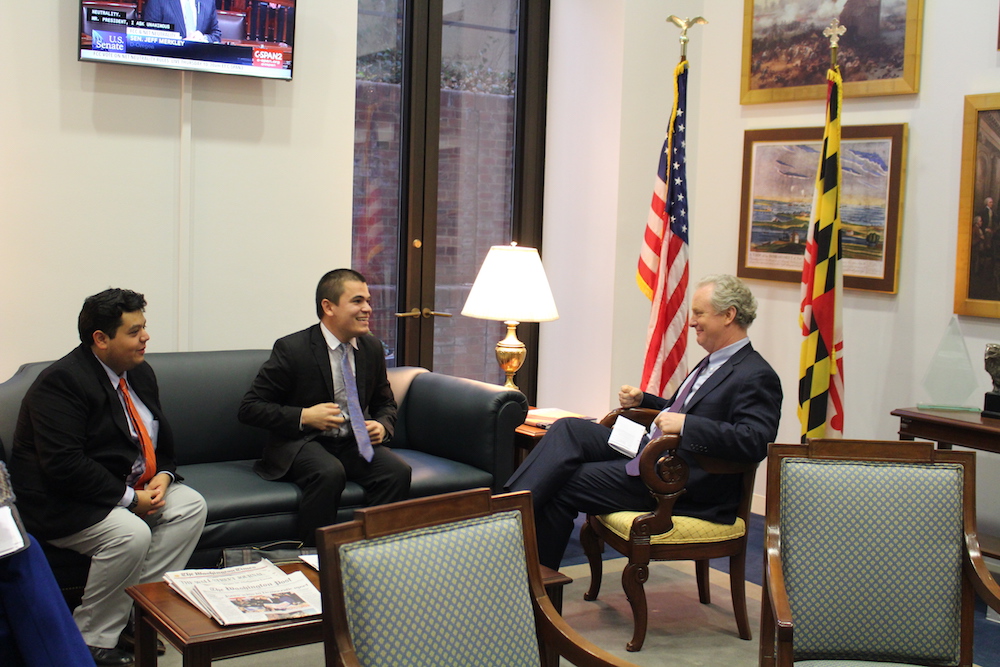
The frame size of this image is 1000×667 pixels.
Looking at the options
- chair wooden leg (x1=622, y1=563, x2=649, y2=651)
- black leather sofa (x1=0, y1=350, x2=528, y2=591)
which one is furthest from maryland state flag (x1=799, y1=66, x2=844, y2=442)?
chair wooden leg (x1=622, y1=563, x2=649, y2=651)

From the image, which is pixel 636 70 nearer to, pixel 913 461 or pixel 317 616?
pixel 913 461

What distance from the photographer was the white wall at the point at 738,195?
4.58 metres

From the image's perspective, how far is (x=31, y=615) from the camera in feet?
Answer: 6.81

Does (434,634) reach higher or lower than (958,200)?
lower

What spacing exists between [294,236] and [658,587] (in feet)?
7.81

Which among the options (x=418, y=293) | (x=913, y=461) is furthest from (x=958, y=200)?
(x=418, y=293)

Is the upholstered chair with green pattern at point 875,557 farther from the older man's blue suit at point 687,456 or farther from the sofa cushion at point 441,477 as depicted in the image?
the sofa cushion at point 441,477

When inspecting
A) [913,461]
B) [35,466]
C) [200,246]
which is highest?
[200,246]

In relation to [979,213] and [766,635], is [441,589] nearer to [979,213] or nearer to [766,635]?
[766,635]

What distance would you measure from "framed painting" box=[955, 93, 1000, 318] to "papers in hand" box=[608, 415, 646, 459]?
1747 millimetres

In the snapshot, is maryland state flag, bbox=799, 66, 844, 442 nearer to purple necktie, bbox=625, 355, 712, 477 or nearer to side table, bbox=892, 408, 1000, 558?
side table, bbox=892, 408, 1000, 558

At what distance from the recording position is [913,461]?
2602mm

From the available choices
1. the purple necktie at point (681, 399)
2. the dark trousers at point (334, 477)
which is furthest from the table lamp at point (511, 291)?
the purple necktie at point (681, 399)

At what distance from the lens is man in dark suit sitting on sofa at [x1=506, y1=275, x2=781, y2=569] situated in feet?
11.4
